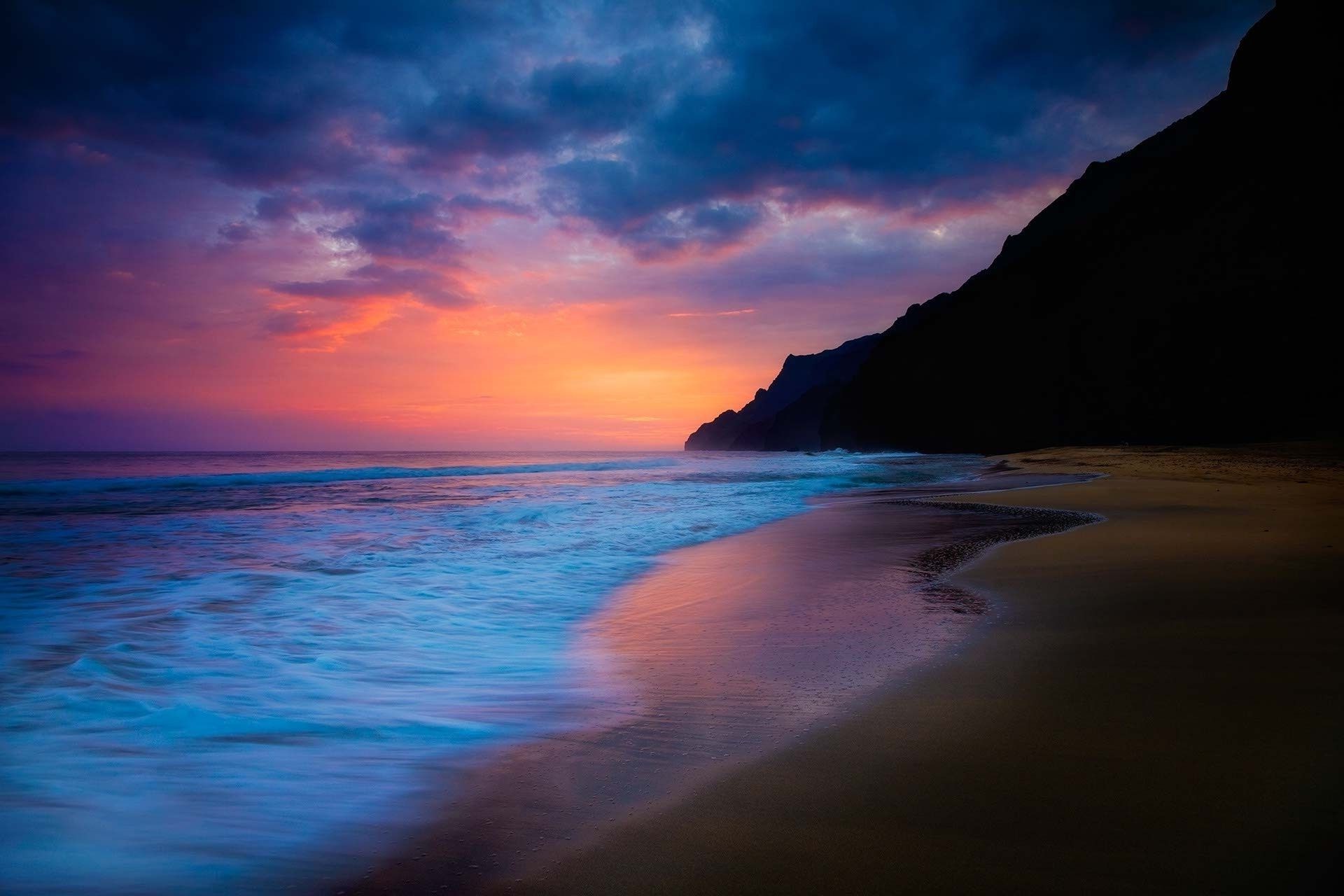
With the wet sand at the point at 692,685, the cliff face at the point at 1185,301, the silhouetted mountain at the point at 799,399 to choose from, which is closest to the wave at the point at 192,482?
the wet sand at the point at 692,685

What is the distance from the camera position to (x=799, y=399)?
13938cm

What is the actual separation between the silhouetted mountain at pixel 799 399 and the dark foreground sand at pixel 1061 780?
345ft

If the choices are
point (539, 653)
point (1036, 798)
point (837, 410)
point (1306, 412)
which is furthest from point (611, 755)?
point (837, 410)

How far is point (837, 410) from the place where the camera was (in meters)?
92.7

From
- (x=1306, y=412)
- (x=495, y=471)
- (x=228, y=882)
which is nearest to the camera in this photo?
(x=228, y=882)

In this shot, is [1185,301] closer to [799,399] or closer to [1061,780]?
[1061,780]

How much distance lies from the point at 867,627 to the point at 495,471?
34250mm

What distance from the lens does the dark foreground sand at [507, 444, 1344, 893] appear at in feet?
4.61

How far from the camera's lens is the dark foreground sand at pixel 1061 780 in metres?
1.40

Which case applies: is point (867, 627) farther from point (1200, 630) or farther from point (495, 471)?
point (495, 471)

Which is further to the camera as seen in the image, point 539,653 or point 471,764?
point 539,653

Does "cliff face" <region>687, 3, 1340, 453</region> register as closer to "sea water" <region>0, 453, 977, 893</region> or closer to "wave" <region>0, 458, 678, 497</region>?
"sea water" <region>0, 453, 977, 893</region>

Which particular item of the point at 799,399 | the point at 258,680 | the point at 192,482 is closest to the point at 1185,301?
the point at 258,680

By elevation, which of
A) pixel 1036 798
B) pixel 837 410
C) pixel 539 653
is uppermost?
pixel 837 410
